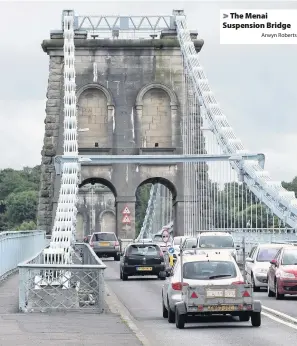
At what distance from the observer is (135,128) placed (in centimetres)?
8681

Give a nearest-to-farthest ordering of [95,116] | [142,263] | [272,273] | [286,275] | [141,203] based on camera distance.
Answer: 1. [286,275]
2. [272,273]
3. [142,263]
4. [95,116]
5. [141,203]

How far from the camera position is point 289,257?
110ft

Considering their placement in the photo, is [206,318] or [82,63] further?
[82,63]

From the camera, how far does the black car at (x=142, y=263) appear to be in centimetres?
4609

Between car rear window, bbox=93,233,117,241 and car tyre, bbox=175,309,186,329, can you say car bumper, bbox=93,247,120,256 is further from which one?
car tyre, bbox=175,309,186,329

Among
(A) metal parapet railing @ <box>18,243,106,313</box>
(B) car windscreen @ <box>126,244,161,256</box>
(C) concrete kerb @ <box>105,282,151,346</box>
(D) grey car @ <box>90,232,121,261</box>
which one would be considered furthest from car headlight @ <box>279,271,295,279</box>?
(D) grey car @ <box>90,232,121,261</box>

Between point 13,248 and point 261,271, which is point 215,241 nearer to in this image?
point 13,248

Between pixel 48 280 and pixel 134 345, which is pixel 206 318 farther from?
pixel 134 345

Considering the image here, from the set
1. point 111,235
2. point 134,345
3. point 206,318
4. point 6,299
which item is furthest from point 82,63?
point 134,345

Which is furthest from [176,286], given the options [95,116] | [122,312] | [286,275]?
[95,116]

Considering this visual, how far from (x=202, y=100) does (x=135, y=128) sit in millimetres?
7353

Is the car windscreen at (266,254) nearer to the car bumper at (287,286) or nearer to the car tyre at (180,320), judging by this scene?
the car bumper at (287,286)

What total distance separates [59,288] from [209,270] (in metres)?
4.12

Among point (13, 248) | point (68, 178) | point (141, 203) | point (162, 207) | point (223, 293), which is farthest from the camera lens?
point (141, 203)
